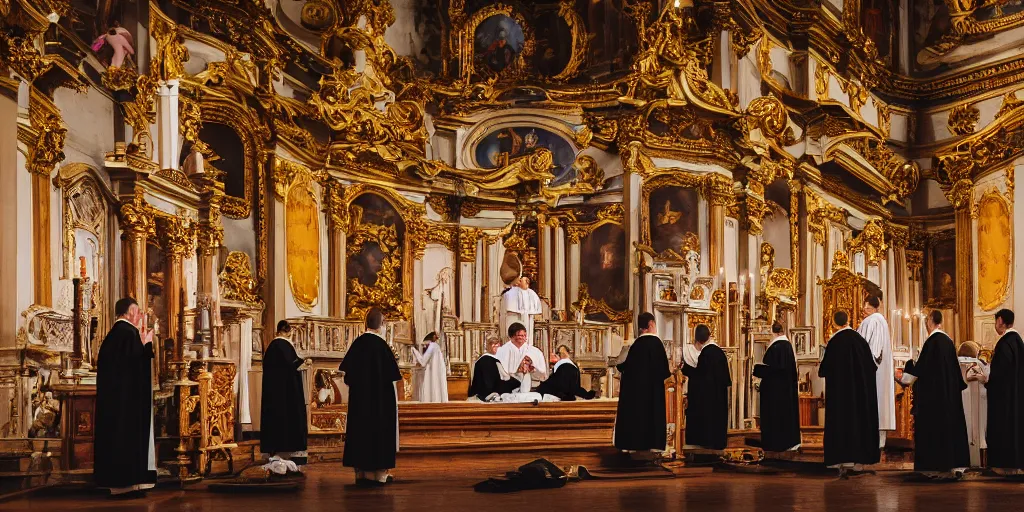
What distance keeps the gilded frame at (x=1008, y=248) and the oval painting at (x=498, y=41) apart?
991cm

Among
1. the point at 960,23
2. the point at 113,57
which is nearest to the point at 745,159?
the point at 960,23

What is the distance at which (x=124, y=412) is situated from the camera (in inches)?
470

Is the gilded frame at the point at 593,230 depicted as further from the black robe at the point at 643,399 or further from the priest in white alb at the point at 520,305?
the black robe at the point at 643,399

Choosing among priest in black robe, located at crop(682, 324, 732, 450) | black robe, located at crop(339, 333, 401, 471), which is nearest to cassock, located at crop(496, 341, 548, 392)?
priest in black robe, located at crop(682, 324, 732, 450)

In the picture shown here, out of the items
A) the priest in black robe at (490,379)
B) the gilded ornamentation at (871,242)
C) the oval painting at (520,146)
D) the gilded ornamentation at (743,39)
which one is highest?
the gilded ornamentation at (743,39)

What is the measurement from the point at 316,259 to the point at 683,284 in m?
6.63

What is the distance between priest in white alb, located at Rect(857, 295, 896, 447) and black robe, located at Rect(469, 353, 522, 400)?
4749mm

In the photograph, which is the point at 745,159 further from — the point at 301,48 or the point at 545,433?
the point at 545,433

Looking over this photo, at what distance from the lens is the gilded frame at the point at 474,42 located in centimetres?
2717

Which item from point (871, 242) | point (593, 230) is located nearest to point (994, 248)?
point (871, 242)

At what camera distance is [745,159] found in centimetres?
Answer: 2581

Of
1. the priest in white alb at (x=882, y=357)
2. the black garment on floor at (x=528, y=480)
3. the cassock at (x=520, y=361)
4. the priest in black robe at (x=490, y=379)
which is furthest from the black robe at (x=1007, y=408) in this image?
the priest in black robe at (x=490, y=379)

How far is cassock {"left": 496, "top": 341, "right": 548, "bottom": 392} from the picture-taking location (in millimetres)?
17531

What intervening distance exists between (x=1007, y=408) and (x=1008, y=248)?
31.6ft
